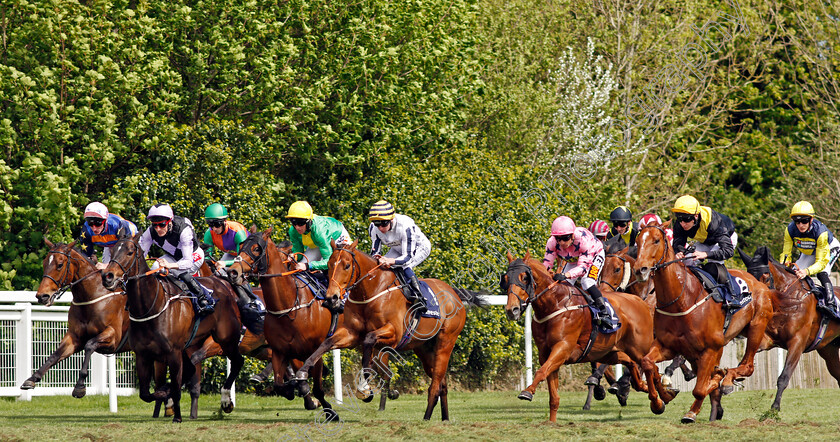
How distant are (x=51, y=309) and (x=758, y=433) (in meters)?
8.69

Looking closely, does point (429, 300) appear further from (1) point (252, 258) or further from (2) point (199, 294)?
(2) point (199, 294)

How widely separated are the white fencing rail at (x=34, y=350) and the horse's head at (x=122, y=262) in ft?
8.75

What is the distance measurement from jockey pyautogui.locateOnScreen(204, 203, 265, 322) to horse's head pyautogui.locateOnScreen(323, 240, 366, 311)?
1.50 m

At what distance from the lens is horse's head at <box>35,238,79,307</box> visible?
1062 centimetres

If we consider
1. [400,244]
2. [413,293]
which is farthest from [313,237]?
[413,293]

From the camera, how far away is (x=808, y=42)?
2620cm

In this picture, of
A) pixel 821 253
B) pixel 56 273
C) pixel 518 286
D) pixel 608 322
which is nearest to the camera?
pixel 518 286

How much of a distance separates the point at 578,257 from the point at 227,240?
3.72 meters

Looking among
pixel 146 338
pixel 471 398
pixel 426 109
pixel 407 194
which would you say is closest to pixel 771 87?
pixel 426 109

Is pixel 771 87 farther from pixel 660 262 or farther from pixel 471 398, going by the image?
pixel 660 262

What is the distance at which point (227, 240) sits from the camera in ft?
40.2

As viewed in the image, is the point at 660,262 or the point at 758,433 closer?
the point at 758,433

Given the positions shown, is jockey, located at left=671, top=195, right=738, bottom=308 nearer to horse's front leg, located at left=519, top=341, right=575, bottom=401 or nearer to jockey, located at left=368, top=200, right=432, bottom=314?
horse's front leg, located at left=519, top=341, right=575, bottom=401

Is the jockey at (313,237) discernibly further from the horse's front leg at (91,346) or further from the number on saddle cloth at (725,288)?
the number on saddle cloth at (725,288)
